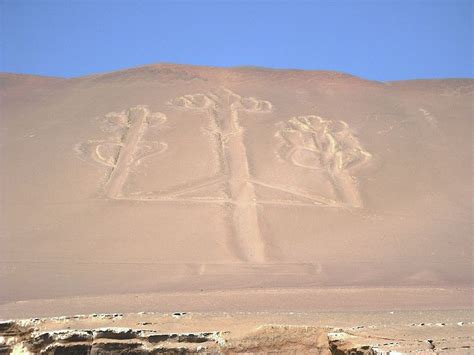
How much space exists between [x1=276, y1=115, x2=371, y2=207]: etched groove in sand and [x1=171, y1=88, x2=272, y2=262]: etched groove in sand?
1.18 meters

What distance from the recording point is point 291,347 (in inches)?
197

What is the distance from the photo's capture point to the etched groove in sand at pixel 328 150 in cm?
1716

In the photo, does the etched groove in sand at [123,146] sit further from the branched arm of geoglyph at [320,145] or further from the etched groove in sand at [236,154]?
the branched arm of geoglyph at [320,145]

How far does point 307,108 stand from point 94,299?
1246cm

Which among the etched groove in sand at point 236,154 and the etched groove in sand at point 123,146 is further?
the etched groove in sand at point 123,146

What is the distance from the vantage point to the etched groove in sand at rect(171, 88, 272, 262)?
14.7 m

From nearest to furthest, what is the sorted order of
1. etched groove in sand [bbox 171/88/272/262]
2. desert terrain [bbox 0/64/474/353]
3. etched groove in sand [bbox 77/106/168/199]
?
desert terrain [bbox 0/64/474/353], etched groove in sand [bbox 171/88/272/262], etched groove in sand [bbox 77/106/168/199]

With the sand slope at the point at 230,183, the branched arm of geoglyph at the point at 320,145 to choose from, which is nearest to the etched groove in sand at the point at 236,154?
the sand slope at the point at 230,183

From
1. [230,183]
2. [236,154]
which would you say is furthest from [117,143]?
[230,183]

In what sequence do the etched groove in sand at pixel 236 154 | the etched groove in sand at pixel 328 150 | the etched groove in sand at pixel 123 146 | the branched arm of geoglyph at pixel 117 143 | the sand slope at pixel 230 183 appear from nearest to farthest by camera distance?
1. the sand slope at pixel 230 183
2. the etched groove in sand at pixel 236 154
3. the etched groove in sand at pixel 123 146
4. the etched groove in sand at pixel 328 150
5. the branched arm of geoglyph at pixel 117 143

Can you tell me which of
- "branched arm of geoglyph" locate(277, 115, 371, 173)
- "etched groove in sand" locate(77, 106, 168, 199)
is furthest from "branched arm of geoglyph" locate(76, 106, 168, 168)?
"branched arm of geoglyph" locate(277, 115, 371, 173)

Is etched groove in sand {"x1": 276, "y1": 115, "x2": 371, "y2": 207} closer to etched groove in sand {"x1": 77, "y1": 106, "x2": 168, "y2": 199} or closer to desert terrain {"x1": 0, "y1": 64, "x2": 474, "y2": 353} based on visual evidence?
desert terrain {"x1": 0, "y1": 64, "x2": 474, "y2": 353}

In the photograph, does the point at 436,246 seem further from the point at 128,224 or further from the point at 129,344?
the point at 129,344

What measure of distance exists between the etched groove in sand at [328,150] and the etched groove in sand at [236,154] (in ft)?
3.88
